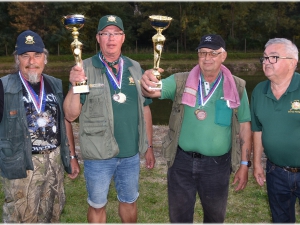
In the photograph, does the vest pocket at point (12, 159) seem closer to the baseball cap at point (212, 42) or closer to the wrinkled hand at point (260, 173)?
the baseball cap at point (212, 42)

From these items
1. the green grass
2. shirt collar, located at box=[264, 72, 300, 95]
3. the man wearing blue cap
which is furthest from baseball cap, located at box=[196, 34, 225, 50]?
the green grass

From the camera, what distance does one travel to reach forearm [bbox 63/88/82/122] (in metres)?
4.27

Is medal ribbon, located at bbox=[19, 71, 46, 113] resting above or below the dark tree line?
above

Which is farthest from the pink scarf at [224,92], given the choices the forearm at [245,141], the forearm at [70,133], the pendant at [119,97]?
the forearm at [70,133]

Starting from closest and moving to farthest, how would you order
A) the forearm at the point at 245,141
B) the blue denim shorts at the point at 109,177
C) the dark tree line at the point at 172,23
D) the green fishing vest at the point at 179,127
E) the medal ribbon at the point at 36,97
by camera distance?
the medal ribbon at the point at 36,97
the green fishing vest at the point at 179,127
the blue denim shorts at the point at 109,177
the forearm at the point at 245,141
the dark tree line at the point at 172,23

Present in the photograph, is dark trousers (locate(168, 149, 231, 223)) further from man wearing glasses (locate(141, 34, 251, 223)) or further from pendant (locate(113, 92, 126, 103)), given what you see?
pendant (locate(113, 92, 126, 103))

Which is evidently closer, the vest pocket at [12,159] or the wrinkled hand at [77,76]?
the wrinkled hand at [77,76]

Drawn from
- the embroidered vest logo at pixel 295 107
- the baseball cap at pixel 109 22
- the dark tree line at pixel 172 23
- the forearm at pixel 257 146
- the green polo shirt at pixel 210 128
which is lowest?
the dark tree line at pixel 172 23

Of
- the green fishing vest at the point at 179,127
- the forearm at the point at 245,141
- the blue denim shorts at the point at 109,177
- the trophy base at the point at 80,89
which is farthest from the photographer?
the forearm at the point at 245,141

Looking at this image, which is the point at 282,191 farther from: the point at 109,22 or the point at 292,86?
the point at 109,22

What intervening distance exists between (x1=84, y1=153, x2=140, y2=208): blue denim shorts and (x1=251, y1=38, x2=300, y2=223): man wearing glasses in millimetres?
1573

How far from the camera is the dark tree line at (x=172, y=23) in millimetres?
43172

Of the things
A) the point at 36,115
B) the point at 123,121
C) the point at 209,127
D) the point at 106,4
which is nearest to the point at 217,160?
the point at 209,127

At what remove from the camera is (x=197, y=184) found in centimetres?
453
